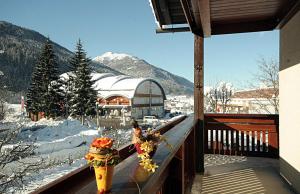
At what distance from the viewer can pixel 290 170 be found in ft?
14.4

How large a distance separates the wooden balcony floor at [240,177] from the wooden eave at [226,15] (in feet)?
8.41

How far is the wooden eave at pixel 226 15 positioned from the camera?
149 inches

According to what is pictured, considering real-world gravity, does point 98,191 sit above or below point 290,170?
above

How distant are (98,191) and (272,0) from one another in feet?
11.8

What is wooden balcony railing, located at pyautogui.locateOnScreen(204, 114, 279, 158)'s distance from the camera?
6.10 metres

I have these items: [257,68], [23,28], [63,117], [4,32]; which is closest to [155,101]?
[63,117]

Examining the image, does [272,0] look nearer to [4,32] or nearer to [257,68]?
[257,68]

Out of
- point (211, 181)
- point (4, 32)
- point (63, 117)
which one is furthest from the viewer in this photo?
point (4, 32)

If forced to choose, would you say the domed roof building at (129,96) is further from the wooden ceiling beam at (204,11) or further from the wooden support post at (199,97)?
the wooden ceiling beam at (204,11)

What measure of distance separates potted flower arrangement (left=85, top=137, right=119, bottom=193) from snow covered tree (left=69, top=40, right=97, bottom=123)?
24.3 metres

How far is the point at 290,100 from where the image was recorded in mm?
4383

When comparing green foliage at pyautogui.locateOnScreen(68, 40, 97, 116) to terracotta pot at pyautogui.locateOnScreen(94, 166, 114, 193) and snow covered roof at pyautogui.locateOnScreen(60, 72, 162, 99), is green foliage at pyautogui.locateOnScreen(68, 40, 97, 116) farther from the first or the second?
terracotta pot at pyautogui.locateOnScreen(94, 166, 114, 193)

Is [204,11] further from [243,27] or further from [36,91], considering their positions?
[36,91]

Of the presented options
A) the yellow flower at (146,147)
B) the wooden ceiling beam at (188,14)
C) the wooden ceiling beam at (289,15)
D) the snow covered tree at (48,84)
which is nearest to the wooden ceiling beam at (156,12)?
the wooden ceiling beam at (188,14)
